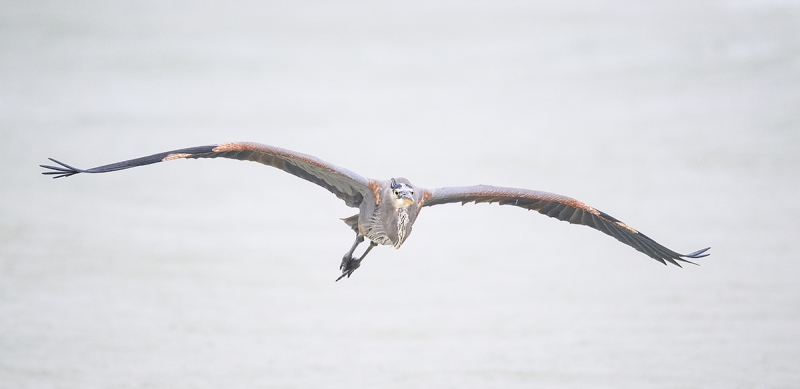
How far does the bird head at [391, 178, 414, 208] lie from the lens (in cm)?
1345

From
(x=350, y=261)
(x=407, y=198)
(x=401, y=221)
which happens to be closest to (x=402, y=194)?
(x=407, y=198)

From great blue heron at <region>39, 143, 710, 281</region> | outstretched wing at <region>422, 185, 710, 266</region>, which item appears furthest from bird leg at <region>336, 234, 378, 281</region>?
outstretched wing at <region>422, 185, 710, 266</region>

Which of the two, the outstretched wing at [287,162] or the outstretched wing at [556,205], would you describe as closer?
the outstretched wing at [287,162]

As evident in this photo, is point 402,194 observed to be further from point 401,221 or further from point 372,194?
point 372,194

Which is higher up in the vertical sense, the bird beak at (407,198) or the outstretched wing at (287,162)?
the outstretched wing at (287,162)

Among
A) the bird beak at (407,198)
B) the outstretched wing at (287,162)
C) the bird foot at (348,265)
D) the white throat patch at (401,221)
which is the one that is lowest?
the bird foot at (348,265)

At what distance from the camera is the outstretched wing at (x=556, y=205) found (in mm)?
15000

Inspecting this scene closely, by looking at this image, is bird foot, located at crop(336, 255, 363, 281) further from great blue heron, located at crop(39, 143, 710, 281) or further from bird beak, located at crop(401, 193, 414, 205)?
bird beak, located at crop(401, 193, 414, 205)

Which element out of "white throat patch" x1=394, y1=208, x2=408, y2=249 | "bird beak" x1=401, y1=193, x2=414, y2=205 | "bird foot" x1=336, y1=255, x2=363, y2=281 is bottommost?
"bird foot" x1=336, y1=255, x2=363, y2=281

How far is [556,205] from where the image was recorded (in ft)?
52.9

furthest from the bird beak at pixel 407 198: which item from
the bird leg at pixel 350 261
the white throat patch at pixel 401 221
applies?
the bird leg at pixel 350 261

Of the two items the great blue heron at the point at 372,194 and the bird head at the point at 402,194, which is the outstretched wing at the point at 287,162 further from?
the bird head at the point at 402,194

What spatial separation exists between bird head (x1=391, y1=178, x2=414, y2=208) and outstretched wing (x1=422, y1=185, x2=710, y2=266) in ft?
2.70

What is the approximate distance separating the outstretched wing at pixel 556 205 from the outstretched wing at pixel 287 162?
103cm
